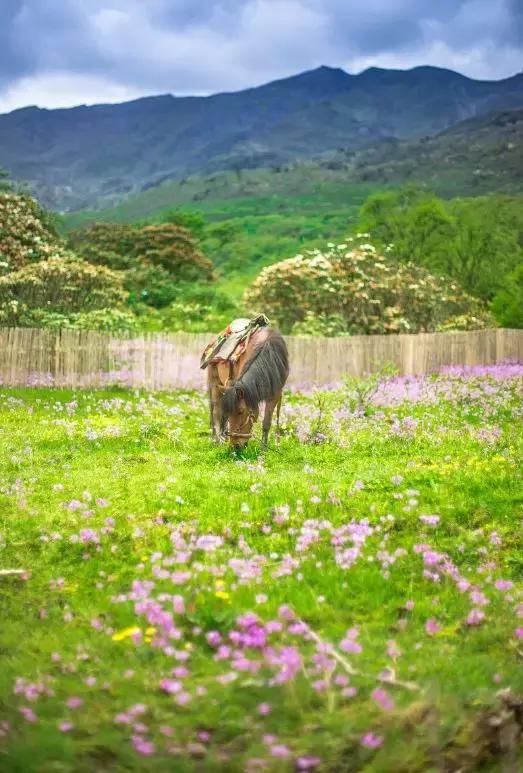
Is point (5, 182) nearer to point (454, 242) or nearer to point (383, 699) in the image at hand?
point (454, 242)

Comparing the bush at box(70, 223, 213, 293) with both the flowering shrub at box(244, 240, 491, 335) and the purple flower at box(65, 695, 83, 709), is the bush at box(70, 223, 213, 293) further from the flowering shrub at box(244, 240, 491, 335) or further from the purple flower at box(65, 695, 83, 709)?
the purple flower at box(65, 695, 83, 709)

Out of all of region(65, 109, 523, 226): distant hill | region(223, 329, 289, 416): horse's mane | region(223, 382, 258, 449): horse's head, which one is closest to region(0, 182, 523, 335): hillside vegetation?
region(223, 329, 289, 416): horse's mane

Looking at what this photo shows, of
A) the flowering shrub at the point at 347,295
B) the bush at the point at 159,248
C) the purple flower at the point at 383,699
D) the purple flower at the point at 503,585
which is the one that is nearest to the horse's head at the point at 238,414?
the purple flower at the point at 503,585

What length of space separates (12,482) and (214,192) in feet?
493

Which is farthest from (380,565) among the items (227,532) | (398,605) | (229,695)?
(229,695)

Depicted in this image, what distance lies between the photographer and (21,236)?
32500 millimetres

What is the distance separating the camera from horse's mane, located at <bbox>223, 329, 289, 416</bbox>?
1041 centimetres

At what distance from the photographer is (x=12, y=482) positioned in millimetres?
9625

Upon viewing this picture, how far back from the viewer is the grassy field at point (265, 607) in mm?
3834

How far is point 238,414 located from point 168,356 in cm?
1318

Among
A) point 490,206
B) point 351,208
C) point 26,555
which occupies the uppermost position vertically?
point 351,208

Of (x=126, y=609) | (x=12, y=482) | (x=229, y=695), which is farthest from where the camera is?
(x=12, y=482)

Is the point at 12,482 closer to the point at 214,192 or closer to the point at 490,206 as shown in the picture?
the point at 490,206

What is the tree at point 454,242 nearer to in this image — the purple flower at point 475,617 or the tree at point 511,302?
the tree at point 511,302
